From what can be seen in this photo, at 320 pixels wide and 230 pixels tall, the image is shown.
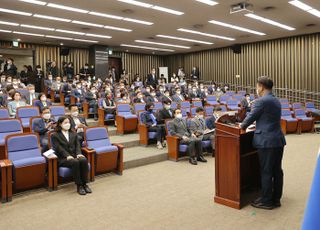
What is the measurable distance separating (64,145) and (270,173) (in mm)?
2867

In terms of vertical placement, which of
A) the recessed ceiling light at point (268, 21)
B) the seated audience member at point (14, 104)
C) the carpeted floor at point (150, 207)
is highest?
the recessed ceiling light at point (268, 21)

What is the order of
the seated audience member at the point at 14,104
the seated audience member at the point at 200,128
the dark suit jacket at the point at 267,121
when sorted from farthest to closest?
1. the seated audience member at the point at 14,104
2. the seated audience member at the point at 200,128
3. the dark suit jacket at the point at 267,121

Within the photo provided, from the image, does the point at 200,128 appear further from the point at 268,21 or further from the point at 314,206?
the point at 268,21

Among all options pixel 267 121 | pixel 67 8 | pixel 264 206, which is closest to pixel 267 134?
pixel 267 121

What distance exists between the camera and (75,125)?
18.2 ft

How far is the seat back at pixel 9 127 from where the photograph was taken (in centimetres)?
480

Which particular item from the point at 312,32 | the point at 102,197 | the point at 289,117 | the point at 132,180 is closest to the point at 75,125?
the point at 132,180

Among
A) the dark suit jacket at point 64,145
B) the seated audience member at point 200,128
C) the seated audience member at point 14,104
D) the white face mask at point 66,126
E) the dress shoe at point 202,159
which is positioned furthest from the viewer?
the seated audience member at point 14,104

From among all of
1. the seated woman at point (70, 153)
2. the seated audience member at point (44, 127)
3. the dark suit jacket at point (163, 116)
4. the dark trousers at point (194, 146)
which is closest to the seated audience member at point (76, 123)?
the seated woman at point (70, 153)

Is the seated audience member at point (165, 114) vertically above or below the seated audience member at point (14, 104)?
below

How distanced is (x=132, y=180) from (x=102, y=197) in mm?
816

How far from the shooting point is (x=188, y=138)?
577 cm

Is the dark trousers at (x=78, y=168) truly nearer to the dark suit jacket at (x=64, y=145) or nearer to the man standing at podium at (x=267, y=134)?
the dark suit jacket at (x=64, y=145)

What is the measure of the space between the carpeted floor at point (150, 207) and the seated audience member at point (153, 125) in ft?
4.95
